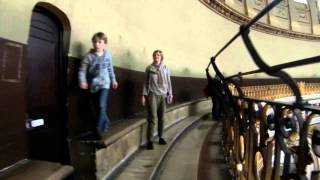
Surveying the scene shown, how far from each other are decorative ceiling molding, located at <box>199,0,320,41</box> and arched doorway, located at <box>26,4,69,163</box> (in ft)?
13.5

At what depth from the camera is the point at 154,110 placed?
462cm

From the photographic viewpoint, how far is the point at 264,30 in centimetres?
1538

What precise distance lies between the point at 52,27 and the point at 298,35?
51.5 ft

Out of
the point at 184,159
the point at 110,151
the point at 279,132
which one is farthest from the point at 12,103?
the point at 184,159

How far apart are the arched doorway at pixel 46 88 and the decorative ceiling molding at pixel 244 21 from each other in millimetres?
4111

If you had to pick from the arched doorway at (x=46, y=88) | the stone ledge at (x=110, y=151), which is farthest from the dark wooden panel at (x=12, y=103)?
the stone ledge at (x=110, y=151)

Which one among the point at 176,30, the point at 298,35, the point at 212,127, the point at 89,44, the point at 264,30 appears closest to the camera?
the point at 89,44

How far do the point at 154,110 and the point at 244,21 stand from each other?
30.8 feet

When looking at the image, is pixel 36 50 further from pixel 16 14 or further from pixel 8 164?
pixel 8 164

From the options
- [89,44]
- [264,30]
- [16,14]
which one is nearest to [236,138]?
[89,44]

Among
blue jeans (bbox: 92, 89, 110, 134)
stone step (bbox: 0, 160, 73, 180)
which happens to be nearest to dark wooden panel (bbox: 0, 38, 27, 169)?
stone step (bbox: 0, 160, 73, 180)

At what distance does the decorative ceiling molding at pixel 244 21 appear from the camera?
426 inches

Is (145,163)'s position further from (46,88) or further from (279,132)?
(279,132)

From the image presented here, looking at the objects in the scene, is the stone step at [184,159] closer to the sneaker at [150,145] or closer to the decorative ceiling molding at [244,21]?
the sneaker at [150,145]
